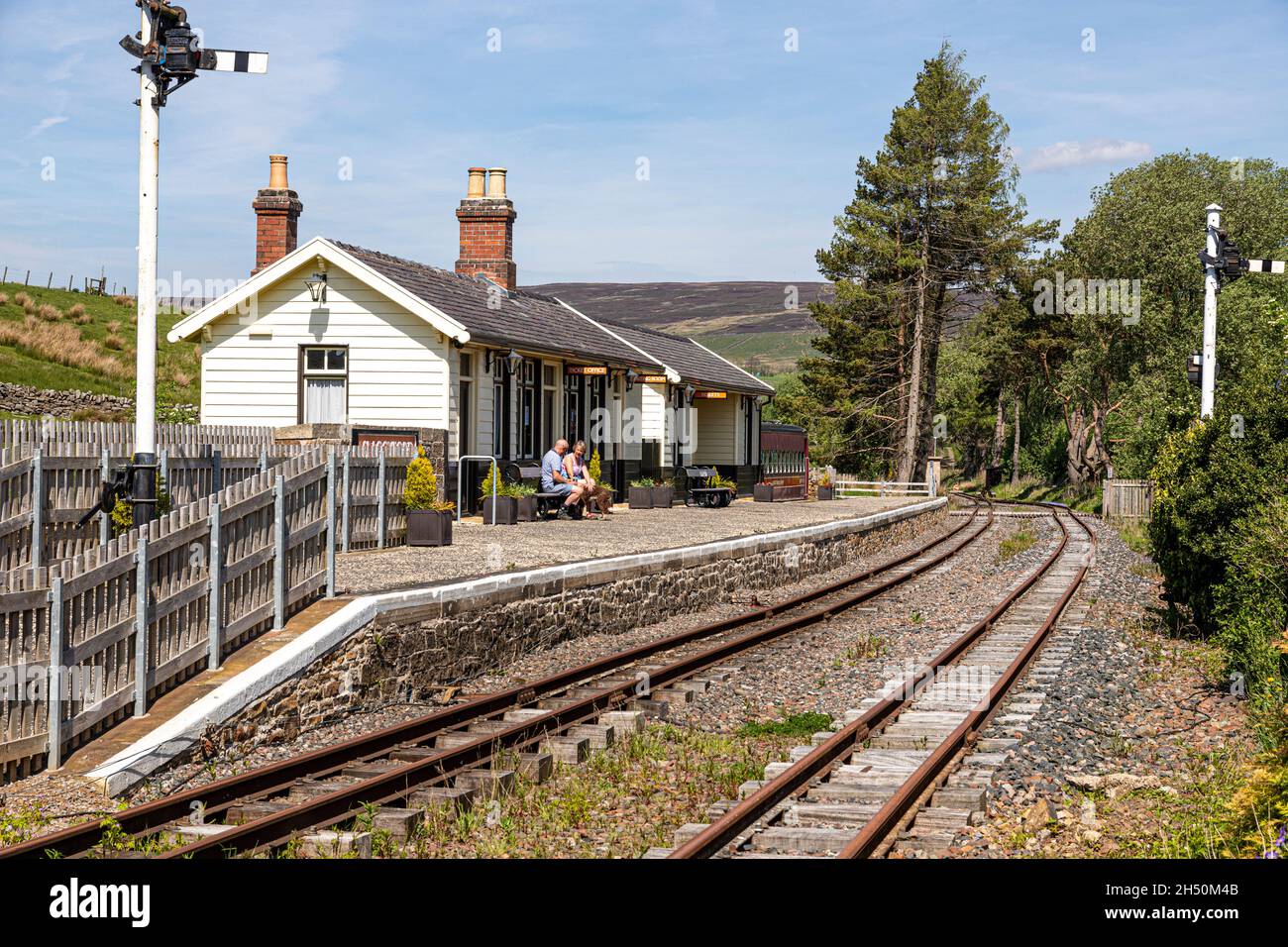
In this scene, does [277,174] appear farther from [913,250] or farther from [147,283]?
[913,250]

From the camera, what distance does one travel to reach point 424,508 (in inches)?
704

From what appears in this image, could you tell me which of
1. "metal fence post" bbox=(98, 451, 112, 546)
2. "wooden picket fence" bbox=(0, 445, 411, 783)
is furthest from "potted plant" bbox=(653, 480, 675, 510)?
"metal fence post" bbox=(98, 451, 112, 546)

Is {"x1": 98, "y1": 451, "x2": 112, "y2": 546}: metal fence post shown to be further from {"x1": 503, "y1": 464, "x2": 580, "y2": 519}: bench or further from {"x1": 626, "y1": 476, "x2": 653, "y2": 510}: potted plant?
{"x1": 626, "y1": 476, "x2": 653, "y2": 510}: potted plant

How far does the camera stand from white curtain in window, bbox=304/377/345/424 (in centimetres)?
2248

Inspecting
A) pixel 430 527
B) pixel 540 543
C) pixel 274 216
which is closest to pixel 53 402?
pixel 274 216

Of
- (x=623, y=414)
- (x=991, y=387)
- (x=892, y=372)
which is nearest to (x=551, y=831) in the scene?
(x=623, y=414)

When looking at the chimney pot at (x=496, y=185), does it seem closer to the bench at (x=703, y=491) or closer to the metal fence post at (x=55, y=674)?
the bench at (x=703, y=491)

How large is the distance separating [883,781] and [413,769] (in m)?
2.80

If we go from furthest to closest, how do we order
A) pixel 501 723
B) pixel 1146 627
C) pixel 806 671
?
pixel 1146 627
pixel 806 671
pixel 501 723
